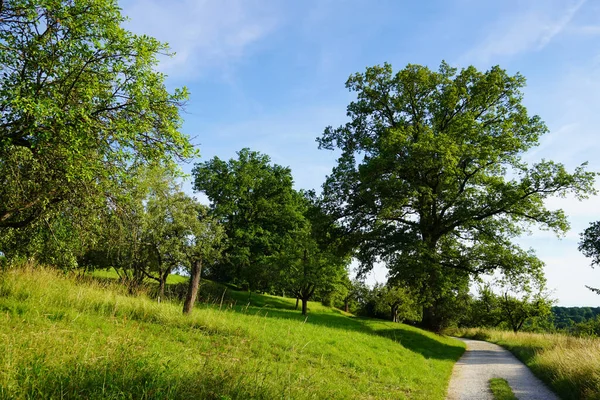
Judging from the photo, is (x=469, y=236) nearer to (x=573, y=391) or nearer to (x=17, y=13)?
(x=573, y=391)

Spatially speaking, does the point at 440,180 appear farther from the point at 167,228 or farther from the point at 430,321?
the point at 167,228

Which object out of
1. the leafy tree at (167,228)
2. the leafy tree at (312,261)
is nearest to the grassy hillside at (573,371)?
the leafy tree at (312,261)

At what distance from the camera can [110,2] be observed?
1023 centimetres

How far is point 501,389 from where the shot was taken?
40.9 feet

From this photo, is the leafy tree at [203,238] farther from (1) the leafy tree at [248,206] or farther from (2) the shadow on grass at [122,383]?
(2) the shadow on grass at [122,383]

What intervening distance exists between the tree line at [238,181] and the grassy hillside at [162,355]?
6.44ft

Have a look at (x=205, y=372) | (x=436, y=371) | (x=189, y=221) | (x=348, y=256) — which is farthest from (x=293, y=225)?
(x=205, y=372)

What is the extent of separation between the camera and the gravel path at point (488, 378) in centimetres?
1209

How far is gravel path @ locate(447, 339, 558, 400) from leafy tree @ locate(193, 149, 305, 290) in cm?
2363

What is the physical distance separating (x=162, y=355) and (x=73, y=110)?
243 inches

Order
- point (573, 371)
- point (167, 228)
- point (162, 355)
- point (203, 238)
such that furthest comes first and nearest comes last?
point (203, 238) → point (167, 228) → point (573, 371) → point (162, 355)

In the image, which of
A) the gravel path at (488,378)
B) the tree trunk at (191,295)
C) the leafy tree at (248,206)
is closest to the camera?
the gravel path at (488,378)

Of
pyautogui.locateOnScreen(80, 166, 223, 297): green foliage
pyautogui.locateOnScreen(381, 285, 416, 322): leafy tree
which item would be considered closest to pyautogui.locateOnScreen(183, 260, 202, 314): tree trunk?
pyautogui.locateOnScreen(80, 166, 223, 297): green foliage

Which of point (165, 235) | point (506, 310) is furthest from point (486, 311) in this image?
point (165, 235)
